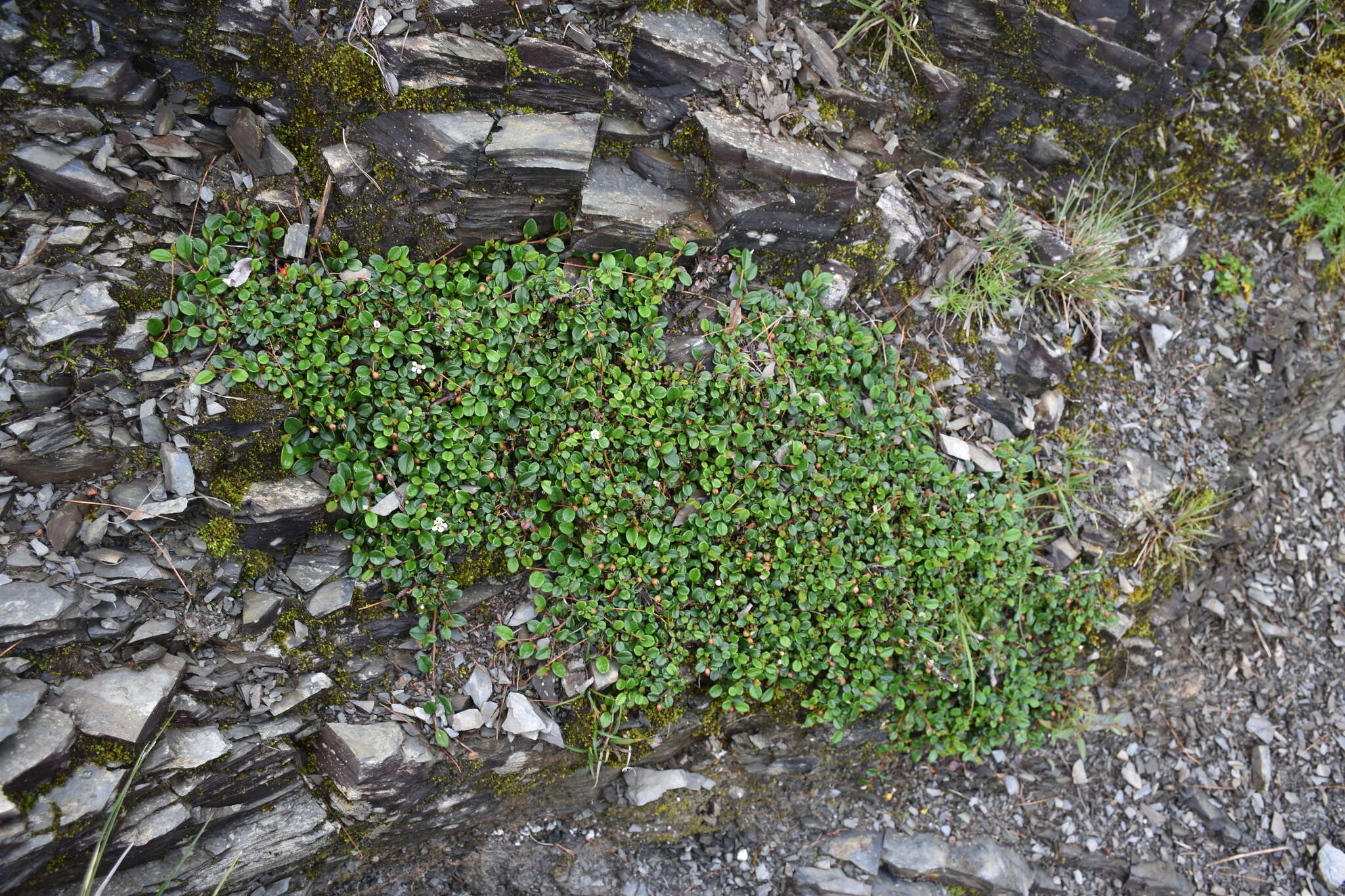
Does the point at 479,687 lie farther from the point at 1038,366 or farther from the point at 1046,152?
the point at 1046,152

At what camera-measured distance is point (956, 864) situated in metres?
4.70

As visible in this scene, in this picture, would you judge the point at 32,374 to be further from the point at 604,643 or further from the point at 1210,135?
the point at 1210,135

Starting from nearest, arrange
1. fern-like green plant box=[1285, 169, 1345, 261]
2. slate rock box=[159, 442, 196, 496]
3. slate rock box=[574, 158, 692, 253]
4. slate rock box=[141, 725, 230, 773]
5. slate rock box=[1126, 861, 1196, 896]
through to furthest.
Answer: slate rock box=[141, 725, 230, 773] → slate rock box=[159, 442, 196, 496] → slate rock box=[574, 158, 692, 253] → slate rock box=[1126, 861, 1196, 896] → fern-like green plant box=[1285, 169, 1345, 261]

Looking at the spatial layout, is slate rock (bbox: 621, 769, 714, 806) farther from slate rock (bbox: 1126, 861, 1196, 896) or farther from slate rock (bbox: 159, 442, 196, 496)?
slate rock (bbox: 1126, 861, 1196, 896)

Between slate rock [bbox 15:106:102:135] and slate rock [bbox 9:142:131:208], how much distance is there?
0.07 metres

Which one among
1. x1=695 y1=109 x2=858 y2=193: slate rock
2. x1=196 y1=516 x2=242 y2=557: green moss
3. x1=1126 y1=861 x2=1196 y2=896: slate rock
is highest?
x1=695 y1=109 x2=858 y2=193: slate rock

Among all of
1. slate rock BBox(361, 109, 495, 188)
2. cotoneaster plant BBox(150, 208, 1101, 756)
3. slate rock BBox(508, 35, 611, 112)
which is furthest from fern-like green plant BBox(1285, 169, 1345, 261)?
slate rock BBox(361, 109, 495, 188)

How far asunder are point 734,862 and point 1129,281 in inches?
182

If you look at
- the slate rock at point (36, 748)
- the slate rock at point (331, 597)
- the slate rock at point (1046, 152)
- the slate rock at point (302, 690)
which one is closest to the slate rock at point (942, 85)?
the slate rock at point (1046, 152)

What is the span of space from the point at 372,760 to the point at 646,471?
1.96 m


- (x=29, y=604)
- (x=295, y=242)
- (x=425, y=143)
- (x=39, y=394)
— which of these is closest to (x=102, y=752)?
(x=29, y=604)

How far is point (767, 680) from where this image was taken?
14.3ft

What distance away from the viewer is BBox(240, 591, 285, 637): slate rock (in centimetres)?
363

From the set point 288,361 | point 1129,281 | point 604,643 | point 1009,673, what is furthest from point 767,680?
point 1129,281
